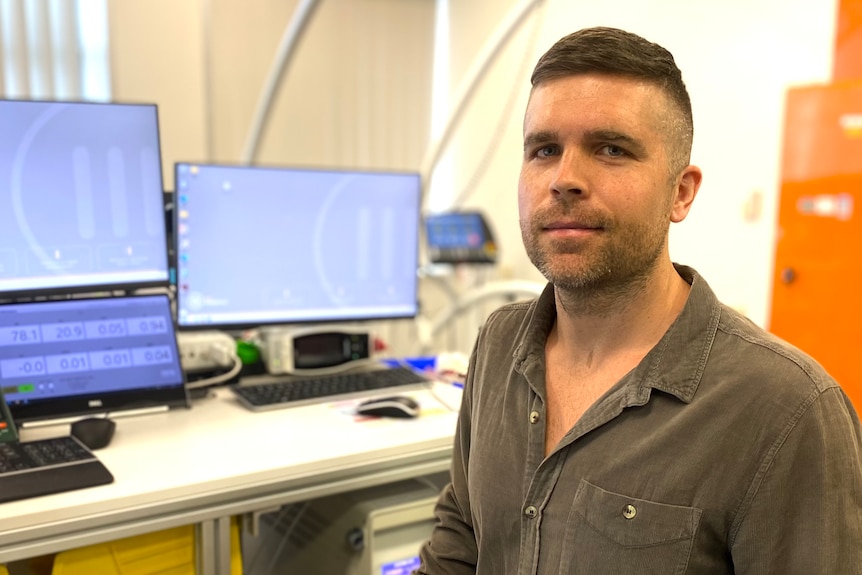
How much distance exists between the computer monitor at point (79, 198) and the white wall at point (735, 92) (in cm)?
171

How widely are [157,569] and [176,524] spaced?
0.15 m

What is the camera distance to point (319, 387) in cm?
172

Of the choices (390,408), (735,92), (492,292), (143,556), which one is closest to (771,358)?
(390,408)

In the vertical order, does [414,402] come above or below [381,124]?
below

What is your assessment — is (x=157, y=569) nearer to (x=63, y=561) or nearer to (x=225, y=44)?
(x=63, y=561)

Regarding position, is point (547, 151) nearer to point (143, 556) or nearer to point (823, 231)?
point (143, 556)

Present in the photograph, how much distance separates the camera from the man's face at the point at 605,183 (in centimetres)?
92

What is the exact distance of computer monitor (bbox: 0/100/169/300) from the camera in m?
1.44

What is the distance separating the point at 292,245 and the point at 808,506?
1311 millimetres

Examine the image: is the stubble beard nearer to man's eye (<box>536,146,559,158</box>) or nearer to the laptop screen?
man's eye (<box>536,146,559,158</box>)

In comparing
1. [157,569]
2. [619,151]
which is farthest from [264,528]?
[619,151]

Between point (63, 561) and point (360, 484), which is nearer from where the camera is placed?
point (63, 561)

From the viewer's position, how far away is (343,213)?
185 centimetres

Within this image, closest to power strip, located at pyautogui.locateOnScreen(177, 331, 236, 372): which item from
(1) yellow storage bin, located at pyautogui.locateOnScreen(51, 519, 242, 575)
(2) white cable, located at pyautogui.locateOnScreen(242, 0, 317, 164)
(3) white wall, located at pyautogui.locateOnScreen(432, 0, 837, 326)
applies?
(1) yellow storage bin, located at pyautogui.locateOnScreen(51, 519, 242, 575)
